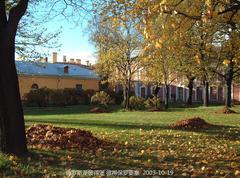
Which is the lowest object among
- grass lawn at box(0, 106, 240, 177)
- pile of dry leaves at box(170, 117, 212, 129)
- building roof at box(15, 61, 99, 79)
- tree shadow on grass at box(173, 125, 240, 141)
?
grass lawn at box(0, 106, 240, 177)

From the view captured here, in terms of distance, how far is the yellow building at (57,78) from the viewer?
152 ft

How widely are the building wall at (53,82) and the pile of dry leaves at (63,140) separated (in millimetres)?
34121

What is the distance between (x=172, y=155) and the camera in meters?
8.38

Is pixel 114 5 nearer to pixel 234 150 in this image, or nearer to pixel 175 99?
pixel 234 150

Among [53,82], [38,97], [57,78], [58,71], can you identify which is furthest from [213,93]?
[38,97]

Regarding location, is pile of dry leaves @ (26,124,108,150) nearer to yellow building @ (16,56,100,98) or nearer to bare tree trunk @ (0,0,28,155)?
bare tree trunk @ (0,0,28,155)

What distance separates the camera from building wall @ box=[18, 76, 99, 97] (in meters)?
46.1

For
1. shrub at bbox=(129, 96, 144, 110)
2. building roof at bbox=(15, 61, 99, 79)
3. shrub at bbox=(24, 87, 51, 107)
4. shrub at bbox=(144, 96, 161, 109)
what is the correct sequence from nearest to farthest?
shrub at bbox=(144, 96, 161, 109) → shrub at bbox=(129, 96, 144, 110) → shrub at bbox=(24, 87, 51, 107) → building roof at bbox=(15, 61, 99, 79)

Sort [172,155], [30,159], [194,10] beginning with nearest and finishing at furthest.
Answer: [30,159]
[172,155]
[194,10]

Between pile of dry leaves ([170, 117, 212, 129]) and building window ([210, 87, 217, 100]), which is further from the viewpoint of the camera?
building window ([210, 87, 217, 100])

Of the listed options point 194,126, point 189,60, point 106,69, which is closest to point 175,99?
point 106,69

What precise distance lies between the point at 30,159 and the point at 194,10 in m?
7.18

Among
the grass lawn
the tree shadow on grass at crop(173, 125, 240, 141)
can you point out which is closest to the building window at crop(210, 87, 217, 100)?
the tree shadow on grass at crop(173, 125, 240, 141)

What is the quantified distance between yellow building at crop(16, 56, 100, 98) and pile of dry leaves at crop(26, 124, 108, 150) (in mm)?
34121
